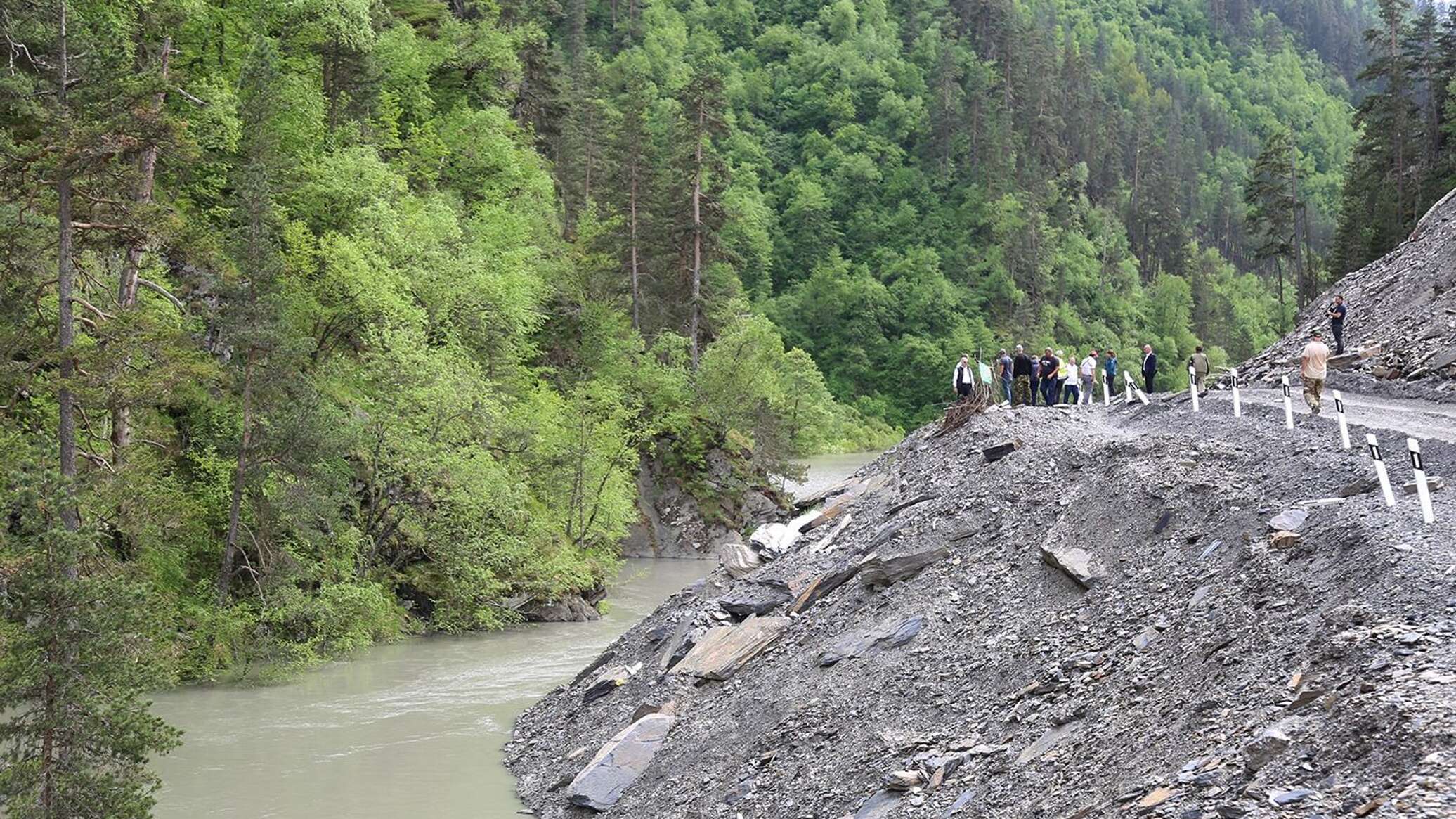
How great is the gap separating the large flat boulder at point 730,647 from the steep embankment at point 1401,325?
15412 mm

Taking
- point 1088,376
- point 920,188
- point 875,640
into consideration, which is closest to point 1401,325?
point 1088,376

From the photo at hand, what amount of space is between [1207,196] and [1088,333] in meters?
62.7

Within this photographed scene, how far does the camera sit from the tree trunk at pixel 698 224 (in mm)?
54500

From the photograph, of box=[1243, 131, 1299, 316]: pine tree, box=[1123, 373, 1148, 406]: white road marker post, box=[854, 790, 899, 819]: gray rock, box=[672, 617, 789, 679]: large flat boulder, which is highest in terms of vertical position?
box=[1243, 131, 1299, 316]: pine tree

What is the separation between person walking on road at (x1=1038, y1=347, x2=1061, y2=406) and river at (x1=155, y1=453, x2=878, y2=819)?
Result: 1374 centimetres

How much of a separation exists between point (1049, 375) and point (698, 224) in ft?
91.3

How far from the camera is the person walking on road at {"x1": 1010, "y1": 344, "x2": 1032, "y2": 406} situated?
30781 millimetres

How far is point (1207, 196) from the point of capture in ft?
534

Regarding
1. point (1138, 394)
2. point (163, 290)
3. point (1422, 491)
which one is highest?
point (163, 290)

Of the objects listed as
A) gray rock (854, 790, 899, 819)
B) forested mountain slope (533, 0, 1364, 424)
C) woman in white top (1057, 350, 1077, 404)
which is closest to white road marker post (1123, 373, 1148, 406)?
woman in white top (1057, 350, 1077, 404)

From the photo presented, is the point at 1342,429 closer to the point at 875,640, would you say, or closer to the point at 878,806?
the point at 875,640

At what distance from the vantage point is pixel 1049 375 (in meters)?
30.2

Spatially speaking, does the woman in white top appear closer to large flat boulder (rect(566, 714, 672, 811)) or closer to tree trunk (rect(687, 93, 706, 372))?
large flat boulder (rect(566, 714, 672, 811))

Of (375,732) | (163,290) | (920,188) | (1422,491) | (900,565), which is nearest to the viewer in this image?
(1422,491)
